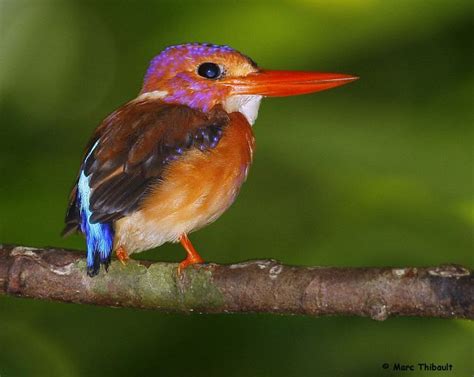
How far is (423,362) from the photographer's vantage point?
8.43 ft

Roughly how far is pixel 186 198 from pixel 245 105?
50 cm

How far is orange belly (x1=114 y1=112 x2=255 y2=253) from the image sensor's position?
2365 millimetres

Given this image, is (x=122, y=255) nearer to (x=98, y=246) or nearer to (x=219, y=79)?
(x=98, y=246)

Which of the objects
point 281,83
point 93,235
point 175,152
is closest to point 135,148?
point 175,152

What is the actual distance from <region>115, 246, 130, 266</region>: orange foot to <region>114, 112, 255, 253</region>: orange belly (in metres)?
0.02

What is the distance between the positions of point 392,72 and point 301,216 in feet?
2.15

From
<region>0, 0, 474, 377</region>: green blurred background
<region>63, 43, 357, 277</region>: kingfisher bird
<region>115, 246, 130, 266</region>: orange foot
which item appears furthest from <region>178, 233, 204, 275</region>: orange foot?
<region>0, 0, 474, 377</region>: green blurred background

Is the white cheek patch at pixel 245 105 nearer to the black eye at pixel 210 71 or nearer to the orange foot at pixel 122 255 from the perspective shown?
the black eye at pixel 210 71

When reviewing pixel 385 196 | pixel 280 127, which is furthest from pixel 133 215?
pixel 385 196

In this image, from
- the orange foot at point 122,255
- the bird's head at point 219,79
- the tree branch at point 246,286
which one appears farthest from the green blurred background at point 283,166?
the tree branch at point 246,286

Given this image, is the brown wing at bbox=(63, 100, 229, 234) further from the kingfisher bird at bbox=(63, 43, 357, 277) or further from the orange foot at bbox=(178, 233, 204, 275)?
the orange foot at bbox=(178, 233, 204, 275)

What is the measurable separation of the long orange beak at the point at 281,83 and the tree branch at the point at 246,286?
725 millimetres

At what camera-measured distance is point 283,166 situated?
295cm

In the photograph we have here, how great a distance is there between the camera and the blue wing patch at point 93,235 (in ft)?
7.07
